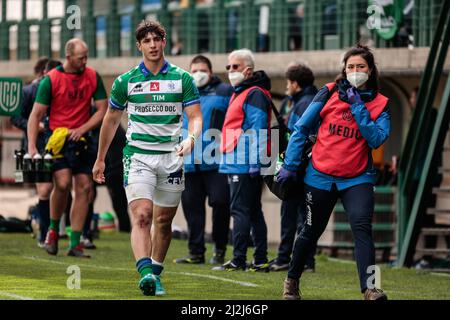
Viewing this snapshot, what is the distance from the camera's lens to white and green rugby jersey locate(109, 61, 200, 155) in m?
11.6

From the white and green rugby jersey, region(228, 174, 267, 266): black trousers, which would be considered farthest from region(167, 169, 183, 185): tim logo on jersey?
region(228, 174, 267, 266): black trousers

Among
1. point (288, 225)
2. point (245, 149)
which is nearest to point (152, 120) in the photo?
point (245, 149)

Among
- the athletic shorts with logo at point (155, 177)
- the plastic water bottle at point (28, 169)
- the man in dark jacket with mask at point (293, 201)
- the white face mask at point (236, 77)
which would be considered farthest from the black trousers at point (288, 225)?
the athletic shorts with logo at point (155, 177)

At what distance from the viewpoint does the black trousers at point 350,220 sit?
11195 mm

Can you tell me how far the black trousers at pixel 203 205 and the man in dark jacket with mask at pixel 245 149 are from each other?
77 centimetres

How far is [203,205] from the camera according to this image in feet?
52.2

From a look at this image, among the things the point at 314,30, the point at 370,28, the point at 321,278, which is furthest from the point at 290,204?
the point at 314,30

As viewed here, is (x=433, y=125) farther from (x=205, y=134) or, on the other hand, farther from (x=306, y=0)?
(x=306, y=0)

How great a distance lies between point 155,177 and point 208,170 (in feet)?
13.3

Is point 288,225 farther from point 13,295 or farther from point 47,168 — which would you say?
point 13,295

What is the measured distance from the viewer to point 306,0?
83.1 feet

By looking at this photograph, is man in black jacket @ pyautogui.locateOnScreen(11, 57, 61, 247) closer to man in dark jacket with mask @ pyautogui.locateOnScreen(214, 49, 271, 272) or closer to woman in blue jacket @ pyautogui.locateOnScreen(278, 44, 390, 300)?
man in dark jacket with mask @ pyautogui.locateOnScreen(214, 49, 271, 272)

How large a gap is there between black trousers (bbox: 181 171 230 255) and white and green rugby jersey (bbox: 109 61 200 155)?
4.03 metres

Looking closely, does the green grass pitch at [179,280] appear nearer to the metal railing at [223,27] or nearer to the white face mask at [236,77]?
the white face mask at [236,77]
